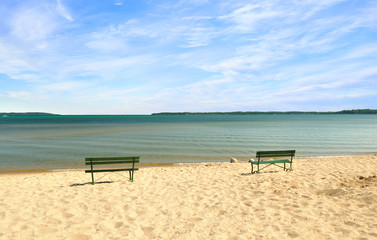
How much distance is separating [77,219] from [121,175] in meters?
5.51

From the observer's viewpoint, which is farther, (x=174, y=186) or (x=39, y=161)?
(x=39, y=161)

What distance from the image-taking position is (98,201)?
7.48 metres

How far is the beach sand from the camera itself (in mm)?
5281

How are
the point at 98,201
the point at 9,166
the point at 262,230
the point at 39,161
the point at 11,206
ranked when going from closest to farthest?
1. the point at 262,230
2. the point at 11,206
3. the point at 98,201
4. the point at 9,166
5. the point at 39,161

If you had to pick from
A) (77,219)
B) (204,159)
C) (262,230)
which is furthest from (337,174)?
(77,219)

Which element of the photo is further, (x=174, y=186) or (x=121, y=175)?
(x=121, y=175)

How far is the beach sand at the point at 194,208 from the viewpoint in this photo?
5.28 meters

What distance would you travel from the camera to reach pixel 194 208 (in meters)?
6.77

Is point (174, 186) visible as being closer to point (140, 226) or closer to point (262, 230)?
point (140, 226)

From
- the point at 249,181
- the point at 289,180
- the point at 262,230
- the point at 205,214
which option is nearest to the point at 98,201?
the point at 205,214

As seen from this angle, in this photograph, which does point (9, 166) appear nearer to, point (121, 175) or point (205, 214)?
point (121, 175)

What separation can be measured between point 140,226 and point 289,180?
6865 millimetres

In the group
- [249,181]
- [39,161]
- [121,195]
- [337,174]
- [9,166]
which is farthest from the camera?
[39,161]

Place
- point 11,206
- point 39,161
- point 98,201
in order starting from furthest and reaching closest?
1. point 39,161
2. point 98,201
3. point 11,206
